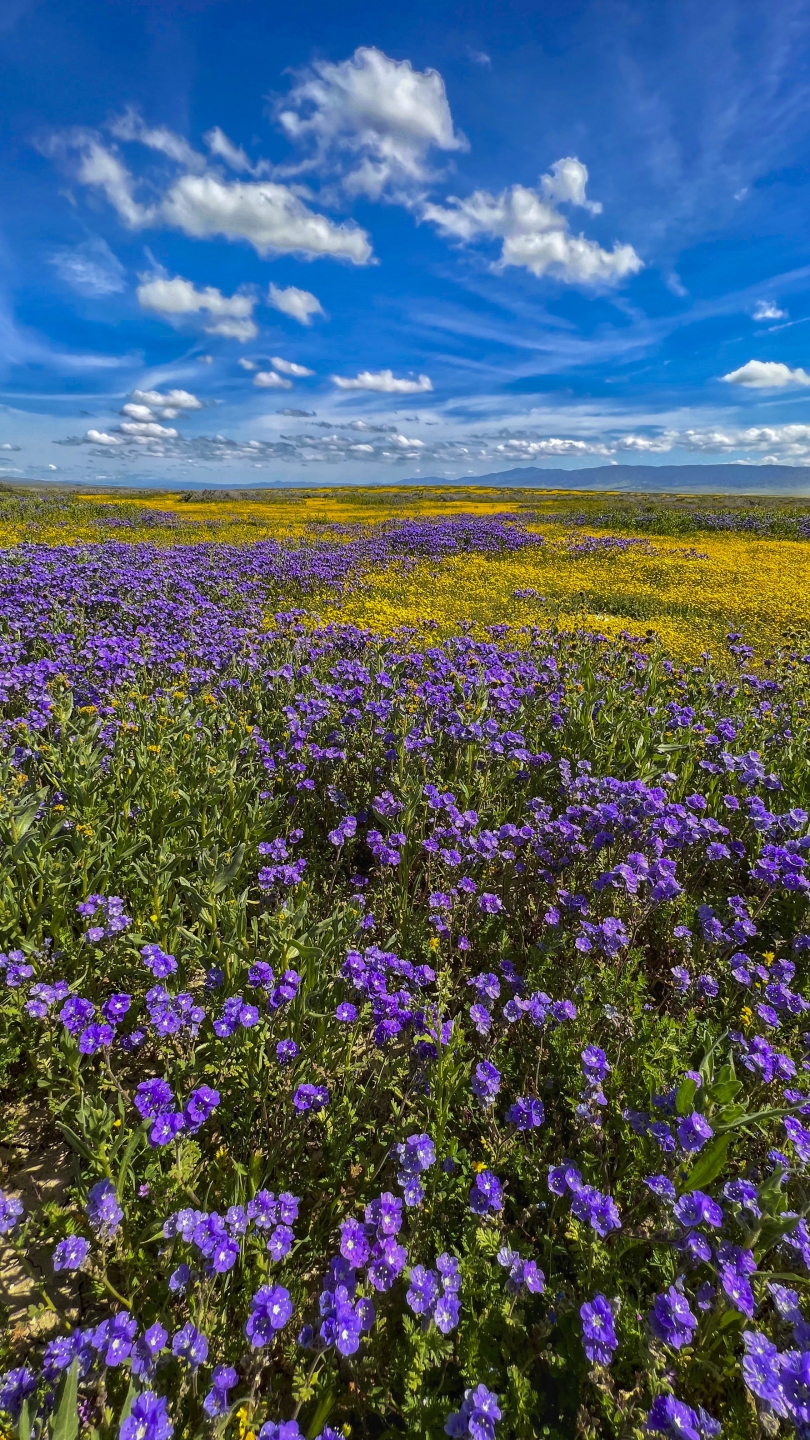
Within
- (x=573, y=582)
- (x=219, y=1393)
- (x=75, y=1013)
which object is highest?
(x=573, y=582)

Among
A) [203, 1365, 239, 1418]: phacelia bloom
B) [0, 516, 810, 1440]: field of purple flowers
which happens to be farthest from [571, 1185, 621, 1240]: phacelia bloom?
[203, 1365, 239, 1418]: phacelia bloom

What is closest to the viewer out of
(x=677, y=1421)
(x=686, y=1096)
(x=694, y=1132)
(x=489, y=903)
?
(x=677, y=1421)

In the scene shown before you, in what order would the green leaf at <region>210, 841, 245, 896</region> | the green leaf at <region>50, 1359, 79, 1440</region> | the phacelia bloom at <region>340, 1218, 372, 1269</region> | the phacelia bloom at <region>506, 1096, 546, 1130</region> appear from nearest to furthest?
the green leaf at <region>50, 1359, 79, 1440</region>, the phacelia bloom at <region>340, 1218, 372, 1269</region>, the phacelia bloom at <region>506, 1096, 546, 1130</region>, the green leaf at <region>210, 841, 245, 896</region>

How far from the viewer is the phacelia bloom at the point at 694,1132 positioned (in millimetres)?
2316

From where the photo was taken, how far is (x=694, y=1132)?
2342 mm

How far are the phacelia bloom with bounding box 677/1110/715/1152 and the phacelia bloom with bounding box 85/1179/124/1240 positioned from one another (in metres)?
2.18

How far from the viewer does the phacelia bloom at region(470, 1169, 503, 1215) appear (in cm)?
226

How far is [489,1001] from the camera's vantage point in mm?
3260

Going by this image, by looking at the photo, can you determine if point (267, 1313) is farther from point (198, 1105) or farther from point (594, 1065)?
point (594, 1065)

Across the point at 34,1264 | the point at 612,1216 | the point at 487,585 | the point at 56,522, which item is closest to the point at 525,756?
the point at 612,1216

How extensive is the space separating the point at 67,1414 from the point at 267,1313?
58 centimetres

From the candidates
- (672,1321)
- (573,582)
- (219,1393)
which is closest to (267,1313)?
(219,1393)

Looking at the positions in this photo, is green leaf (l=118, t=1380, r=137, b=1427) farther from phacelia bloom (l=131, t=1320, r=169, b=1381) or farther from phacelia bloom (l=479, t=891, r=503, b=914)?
phacelia bloom (l=479, t=891, r=503, b=914)

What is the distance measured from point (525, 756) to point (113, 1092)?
373 centimetres
